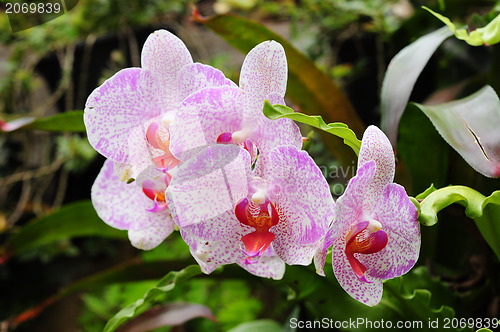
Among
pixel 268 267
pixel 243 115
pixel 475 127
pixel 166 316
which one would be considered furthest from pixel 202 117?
pixel 166 316

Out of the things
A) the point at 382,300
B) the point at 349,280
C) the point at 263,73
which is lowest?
the point at 382,300

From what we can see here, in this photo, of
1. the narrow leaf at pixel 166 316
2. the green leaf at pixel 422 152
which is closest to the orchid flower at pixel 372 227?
the green leaf at pixel 422 152

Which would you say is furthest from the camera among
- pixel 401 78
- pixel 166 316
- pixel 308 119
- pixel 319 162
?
pixel 319 162

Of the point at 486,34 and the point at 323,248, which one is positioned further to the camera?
the point at 486,34

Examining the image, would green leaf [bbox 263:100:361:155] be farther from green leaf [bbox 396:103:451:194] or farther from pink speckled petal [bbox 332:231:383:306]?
green leaf [bbox 396:103:451:194]

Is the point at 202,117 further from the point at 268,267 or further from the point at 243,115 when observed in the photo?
the point at 268,267

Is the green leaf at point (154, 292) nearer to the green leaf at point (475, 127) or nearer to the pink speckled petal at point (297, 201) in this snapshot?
the pink speckled petal at point (297, 201)

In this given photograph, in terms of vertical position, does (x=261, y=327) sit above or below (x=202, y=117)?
below

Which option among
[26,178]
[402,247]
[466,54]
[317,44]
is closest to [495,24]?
[402,247]
